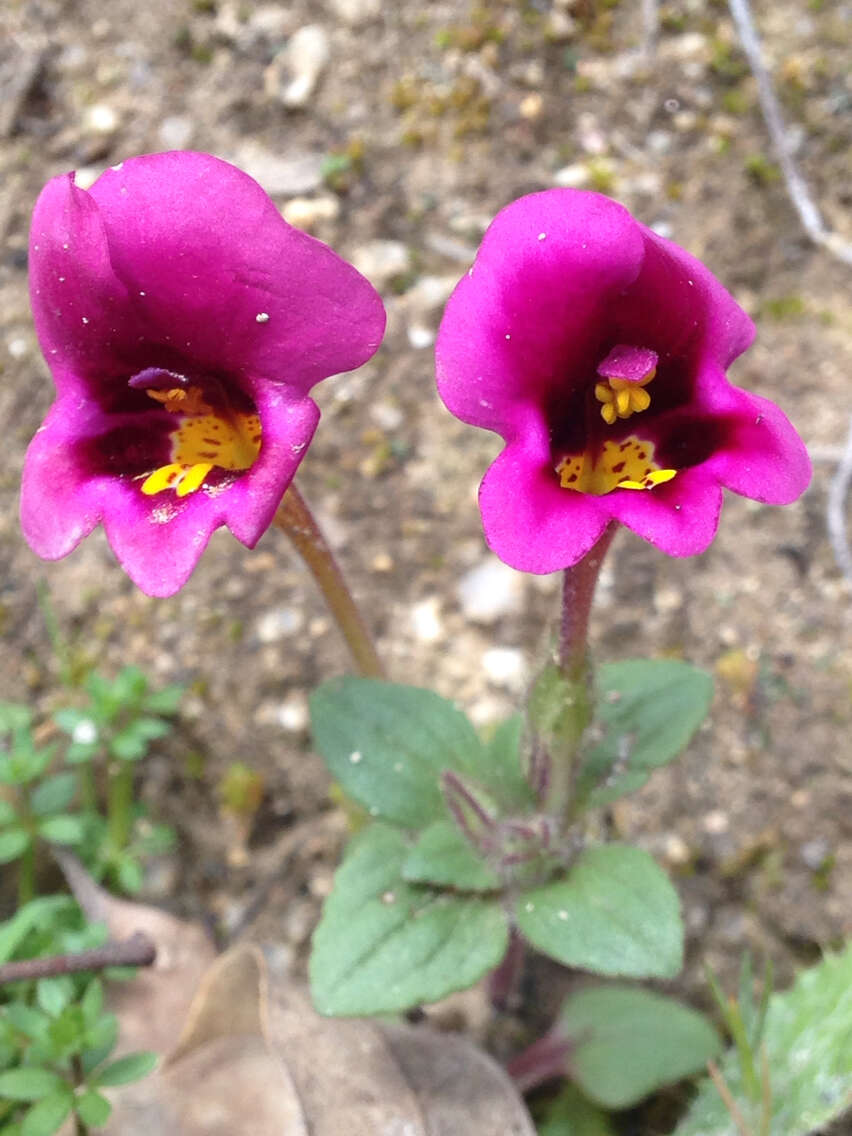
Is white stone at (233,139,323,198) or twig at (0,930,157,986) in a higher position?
white stone at (233,139,323,198)

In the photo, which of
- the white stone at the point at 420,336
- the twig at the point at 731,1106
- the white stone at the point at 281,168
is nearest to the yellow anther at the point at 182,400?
the white stone at the point at 420,336

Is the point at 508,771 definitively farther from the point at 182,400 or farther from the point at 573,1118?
the point at 182,400

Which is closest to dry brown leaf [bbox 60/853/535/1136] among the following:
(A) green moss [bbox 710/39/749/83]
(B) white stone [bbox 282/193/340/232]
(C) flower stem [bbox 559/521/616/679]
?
(C) flower stem [bbox 559/521/616/679]

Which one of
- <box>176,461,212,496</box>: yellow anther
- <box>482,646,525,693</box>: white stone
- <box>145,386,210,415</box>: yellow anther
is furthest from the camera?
<box>482,646,525,693</box>: white stone

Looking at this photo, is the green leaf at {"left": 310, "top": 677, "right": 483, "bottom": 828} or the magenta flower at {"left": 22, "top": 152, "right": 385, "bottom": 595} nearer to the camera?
the magenta flower at {"left": 22, "top": 152, "right": 385, "bottom": 595}

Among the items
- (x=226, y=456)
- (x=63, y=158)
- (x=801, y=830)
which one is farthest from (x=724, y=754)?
(x=63, y=158)

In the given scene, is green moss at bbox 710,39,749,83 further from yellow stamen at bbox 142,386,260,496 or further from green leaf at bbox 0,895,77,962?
green leaf at bbox 0,895,77,962

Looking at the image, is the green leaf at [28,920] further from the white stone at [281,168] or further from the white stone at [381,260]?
the white stone at [281,168]

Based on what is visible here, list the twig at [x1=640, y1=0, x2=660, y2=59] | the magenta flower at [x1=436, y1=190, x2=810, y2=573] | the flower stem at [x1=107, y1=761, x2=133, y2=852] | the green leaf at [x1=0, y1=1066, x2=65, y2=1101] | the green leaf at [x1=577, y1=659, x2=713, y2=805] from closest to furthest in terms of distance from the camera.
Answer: the magenta flower at [x1=436, y1=190, x2=810, y2=573], the green leaf at [x1=0, y1=1066, x2=65, y2=1101], the green leaf at [x1=577, y1=659, x2=713, y2=805], the flower stem at [x1=107, y1=761, x2=133, y2=852], the twig at [x1=640, y1=0, x2=660, y2=59]
